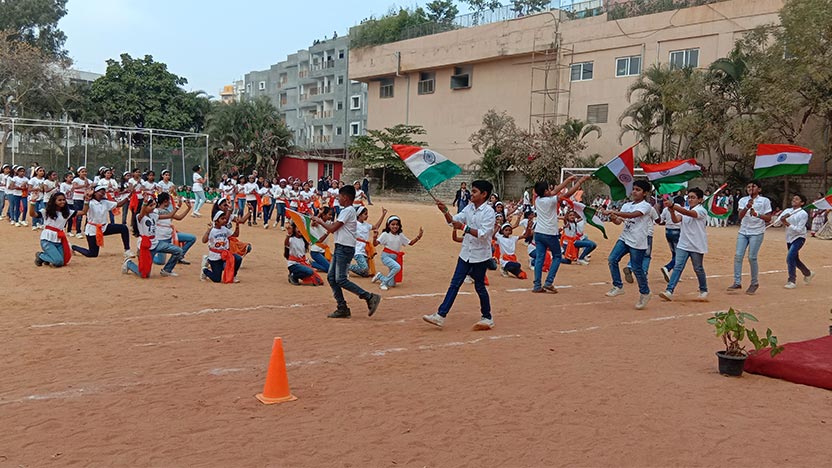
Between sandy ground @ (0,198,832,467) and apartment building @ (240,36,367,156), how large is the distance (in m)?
53.6

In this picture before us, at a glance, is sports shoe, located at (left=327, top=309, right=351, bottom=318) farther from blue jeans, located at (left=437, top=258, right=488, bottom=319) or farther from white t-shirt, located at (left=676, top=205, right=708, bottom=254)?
white t-shirt, located at (left=676, top=205, right=708, bottom=254)

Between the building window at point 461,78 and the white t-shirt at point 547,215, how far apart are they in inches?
1417

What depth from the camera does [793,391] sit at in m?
5.91

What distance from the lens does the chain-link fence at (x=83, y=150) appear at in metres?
29.2

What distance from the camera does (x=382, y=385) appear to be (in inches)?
228

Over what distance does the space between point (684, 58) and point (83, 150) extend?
1161 inches

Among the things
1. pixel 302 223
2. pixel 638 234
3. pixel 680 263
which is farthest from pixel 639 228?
pixel 302 223

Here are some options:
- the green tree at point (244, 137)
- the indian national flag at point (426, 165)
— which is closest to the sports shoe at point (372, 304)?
the indian national flag at point (426, 165)

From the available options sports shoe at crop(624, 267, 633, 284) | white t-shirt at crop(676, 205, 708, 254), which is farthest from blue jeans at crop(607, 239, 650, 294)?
sports shoe at crop(624, 267, 633, 284)

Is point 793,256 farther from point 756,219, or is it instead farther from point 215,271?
point 215,271

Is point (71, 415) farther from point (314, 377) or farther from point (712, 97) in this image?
point (712, 97)

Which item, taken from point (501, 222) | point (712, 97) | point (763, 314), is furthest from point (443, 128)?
point (763, 314)

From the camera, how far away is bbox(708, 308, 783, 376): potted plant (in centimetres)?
619

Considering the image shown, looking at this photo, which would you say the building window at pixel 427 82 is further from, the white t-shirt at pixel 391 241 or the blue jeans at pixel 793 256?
the white t-shirt at pixel 391 241
